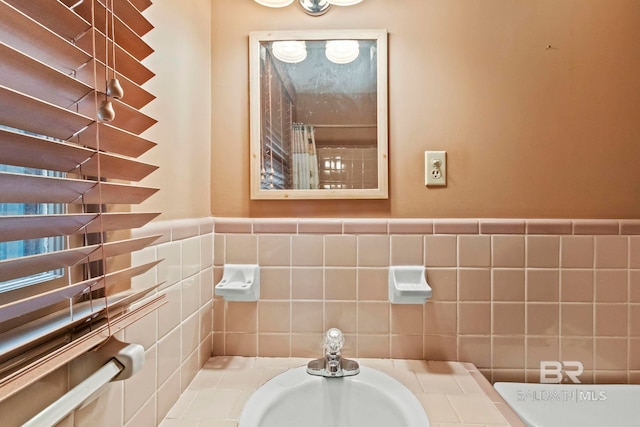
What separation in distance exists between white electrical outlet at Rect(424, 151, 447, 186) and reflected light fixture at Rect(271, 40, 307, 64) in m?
0.50

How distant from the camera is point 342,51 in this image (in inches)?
40.2

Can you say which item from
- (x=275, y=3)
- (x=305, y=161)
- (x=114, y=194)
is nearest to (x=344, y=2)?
(x=275, y=3)

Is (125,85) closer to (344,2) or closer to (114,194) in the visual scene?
(114,194)

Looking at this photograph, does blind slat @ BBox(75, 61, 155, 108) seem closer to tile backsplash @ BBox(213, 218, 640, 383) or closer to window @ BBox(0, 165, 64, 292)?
window @ BBox(0, 165, 64, 292)

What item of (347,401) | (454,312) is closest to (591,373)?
(454,312)

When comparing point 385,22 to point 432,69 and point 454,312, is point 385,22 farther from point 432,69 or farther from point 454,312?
point 454,312

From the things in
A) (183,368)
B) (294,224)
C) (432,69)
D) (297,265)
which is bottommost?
(183,368)

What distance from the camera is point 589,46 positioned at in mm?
1003

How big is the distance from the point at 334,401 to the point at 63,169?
30.9 inches

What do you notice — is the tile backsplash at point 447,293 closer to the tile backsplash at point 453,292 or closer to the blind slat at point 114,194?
the tile backsplash at point 453,292

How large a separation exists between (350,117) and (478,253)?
1.88 feet

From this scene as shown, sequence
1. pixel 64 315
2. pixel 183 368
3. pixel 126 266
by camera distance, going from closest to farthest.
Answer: pixel 64 315 → pixel 126 266 → pixel 183 368

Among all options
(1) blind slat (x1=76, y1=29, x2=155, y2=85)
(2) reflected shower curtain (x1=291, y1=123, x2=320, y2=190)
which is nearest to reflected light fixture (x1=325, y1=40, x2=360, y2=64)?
(2) reflected shower curtain (x1=291, y1=123, x2=320, y2=190)

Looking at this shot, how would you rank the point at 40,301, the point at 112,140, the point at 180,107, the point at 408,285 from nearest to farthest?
the point at 40,301 < the point at 112,140 < the point at 180,107 < the point at 408,285
